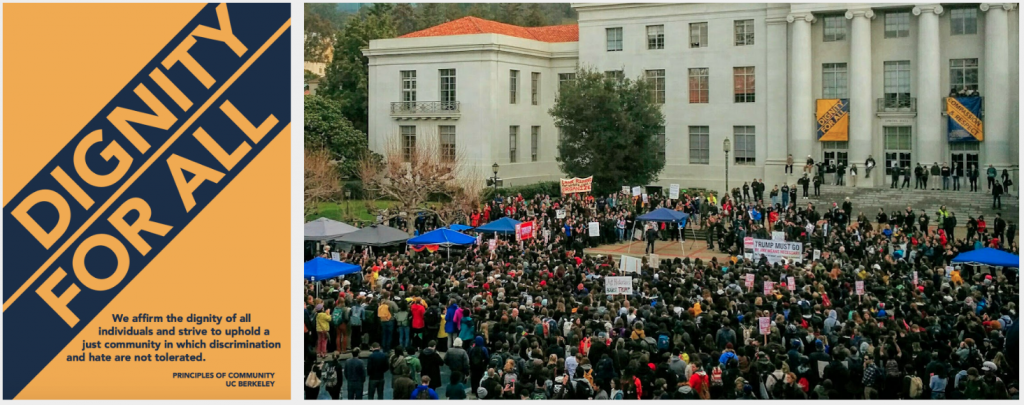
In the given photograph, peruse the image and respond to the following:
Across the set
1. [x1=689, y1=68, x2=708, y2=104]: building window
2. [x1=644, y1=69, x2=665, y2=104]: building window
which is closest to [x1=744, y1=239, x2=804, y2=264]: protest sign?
[x1=689, y1=68, x2=708, y2=104]: building window

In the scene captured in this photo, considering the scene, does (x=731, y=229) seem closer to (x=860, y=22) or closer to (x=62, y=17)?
(x=860, y=22)

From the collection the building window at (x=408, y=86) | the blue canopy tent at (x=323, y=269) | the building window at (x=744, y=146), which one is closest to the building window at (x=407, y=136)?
the building window at (x=408, y=86)

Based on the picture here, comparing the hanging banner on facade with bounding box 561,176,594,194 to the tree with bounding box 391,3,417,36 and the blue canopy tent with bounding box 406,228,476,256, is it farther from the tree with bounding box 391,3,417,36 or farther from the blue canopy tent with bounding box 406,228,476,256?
the tree with bounding box 391,3,417,36

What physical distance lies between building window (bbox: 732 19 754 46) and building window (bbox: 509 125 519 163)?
505 inches

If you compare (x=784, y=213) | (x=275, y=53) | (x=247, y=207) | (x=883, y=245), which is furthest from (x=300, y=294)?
(x=784, y=213)

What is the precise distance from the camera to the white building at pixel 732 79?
48.7m

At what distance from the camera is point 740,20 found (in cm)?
5300

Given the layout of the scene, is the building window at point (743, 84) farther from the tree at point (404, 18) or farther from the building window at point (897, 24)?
the tree at point (404, 18)

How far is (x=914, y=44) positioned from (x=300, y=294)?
139ft

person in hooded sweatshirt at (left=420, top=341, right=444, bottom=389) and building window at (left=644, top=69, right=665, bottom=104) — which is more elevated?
building window at (left=644, top=69, right=665, bottom=104)

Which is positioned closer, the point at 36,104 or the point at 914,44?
the point at 36,104

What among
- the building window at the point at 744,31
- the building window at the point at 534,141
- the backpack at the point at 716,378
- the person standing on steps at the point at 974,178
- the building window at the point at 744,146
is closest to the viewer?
the backpack at the point at 716,378

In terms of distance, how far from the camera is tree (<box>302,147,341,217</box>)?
41438 millimetres

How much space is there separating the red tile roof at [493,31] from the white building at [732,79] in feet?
0.45
